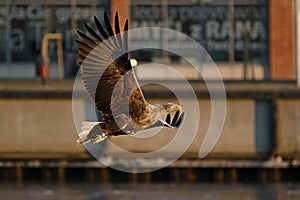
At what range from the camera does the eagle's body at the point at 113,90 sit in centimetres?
1723

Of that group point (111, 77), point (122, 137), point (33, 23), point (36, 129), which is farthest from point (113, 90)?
point (33, 23)

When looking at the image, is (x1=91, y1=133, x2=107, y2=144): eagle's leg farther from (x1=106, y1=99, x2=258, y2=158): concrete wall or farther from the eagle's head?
(x1=106, y1=99, x2=258, y2=158): concrete wall

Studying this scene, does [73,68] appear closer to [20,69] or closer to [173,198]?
[20,69]

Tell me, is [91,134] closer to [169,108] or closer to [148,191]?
[169,108]

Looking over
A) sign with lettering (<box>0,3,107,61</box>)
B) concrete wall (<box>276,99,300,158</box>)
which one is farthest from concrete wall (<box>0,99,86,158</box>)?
sign with lettering (<box>0,3,107,61</box>)

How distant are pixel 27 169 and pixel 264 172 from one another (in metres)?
9.04

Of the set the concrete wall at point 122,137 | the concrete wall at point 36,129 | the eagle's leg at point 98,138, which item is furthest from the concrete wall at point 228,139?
the eagle's leg at point 98,138

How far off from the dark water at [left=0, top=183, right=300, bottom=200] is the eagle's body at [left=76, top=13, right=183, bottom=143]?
60.2 ft

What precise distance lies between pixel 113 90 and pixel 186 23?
39.1 meters

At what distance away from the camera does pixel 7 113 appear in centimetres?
3991

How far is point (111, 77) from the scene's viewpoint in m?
17.5

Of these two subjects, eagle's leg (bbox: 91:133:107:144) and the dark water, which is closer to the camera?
eagle's leg (bbox: 91:133:107:144)

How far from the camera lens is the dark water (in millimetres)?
36344

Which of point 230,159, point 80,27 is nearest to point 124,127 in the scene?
point 230,159
